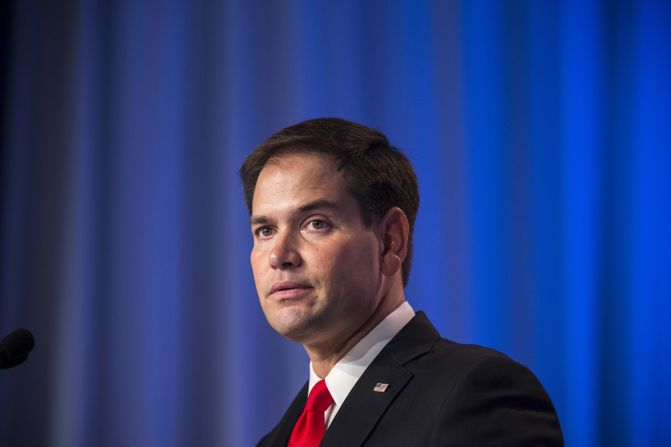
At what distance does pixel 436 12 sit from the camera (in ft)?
10.3

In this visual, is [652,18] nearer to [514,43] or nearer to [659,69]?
[659,69]

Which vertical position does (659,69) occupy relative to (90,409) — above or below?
above

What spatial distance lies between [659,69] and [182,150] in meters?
2.04

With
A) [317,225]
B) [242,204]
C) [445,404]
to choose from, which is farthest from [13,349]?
[242,204]

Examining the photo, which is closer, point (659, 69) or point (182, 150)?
point (659, 69)

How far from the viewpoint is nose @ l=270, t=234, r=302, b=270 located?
1655mm

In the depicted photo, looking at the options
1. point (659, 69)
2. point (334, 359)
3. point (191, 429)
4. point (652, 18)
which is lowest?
point (191, 429)

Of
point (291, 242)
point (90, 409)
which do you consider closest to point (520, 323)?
point (291, 242)

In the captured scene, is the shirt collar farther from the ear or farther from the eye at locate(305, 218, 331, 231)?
the eye at locate(305, 218, 331, 231)

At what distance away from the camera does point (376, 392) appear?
155cm

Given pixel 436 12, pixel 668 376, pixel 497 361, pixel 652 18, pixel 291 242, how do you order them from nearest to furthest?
pixel 497 361 → pixel 291 242 → pixel 668 376 → pixel 652 18 → pixel 436 12

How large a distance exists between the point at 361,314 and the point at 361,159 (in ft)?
1.27

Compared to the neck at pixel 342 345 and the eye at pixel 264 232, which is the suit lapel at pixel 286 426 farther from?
the eye at pixel 264 232

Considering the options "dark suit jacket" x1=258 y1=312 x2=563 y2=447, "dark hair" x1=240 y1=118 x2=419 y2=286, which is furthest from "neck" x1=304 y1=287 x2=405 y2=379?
"dark hair" x1=240 y1=118 x2=419 y2=286
